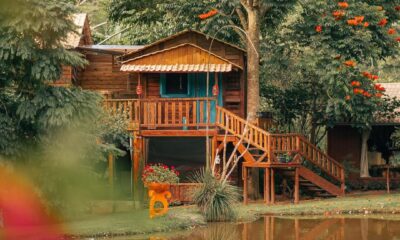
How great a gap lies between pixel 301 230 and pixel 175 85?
33.9ft

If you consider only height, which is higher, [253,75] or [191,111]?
[253,75]

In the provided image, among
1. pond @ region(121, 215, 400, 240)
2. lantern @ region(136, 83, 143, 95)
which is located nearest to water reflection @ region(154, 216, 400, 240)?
pond @ region(121, 215, 400, 240)

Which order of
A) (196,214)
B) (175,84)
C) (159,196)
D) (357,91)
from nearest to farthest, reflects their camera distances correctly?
(159,196) < (196,214) < (357,91) < (175,84)

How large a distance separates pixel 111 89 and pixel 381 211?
1181 centimetres

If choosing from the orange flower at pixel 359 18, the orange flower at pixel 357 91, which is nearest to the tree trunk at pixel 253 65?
the orange flower at pixel 357 91

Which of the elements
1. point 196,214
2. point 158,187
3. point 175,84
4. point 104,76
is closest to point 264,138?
point 175,84

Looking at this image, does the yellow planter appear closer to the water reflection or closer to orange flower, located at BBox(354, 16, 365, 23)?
the water reflection

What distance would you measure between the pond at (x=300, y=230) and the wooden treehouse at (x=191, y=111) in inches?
141

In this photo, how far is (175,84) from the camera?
33.4 meters

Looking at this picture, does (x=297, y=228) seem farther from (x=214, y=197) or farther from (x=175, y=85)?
(x=175, y=85)

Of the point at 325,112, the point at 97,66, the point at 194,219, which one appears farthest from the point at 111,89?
the point at 194,219

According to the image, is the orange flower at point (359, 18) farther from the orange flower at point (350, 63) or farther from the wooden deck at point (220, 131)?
the wooden deck at point (220, 131)

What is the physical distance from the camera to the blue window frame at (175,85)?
1308 inches

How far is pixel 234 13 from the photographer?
34.6 meters
